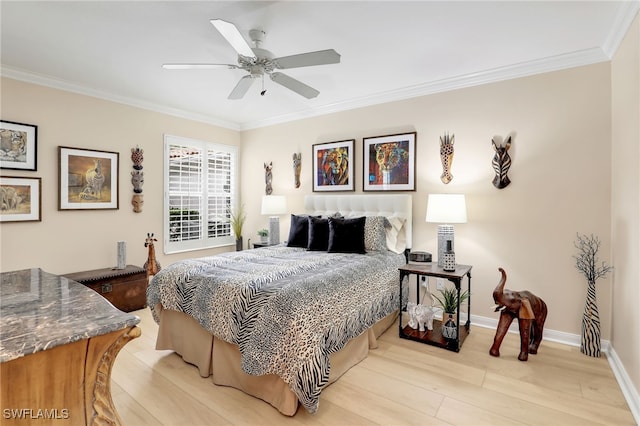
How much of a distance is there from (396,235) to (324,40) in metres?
2.21

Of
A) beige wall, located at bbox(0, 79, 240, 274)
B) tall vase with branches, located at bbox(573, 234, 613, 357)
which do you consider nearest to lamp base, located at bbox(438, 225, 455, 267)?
tall vase with branches, located at bbox(573, 234, 613, 357)

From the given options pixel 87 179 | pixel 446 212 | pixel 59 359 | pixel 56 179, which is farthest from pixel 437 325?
pixel 56 179

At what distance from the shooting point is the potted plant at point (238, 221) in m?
5.44

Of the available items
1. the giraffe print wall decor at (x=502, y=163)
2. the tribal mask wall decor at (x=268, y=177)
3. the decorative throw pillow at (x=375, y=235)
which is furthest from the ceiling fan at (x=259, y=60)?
the tribal mask wall decor at (x=268, y=177)

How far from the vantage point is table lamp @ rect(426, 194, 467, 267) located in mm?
3096

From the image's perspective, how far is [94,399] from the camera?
104cm

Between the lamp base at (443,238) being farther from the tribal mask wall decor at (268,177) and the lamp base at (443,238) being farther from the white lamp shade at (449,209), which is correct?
the tribal mask wall decor at (268,177)

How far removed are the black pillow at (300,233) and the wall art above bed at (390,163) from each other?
96cm

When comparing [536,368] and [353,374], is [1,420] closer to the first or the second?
[353,374]

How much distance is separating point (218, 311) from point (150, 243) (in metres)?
2.59

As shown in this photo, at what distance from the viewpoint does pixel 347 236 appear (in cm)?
356

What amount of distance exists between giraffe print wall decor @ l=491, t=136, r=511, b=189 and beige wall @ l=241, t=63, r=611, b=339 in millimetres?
58

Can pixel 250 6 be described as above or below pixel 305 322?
above

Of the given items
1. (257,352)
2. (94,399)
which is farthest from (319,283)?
(94,399)
